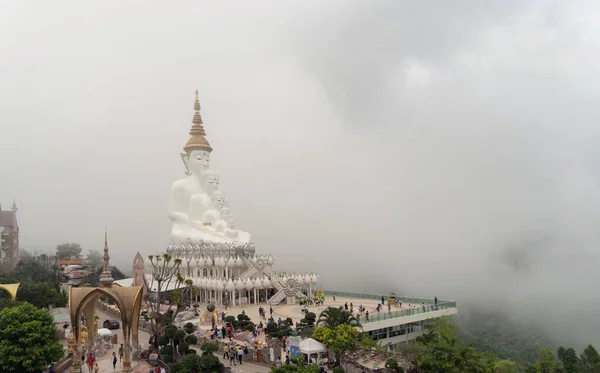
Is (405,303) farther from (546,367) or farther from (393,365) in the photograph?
(393,365)

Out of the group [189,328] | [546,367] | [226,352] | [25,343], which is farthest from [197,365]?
[546,367]

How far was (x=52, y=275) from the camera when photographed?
56.8m

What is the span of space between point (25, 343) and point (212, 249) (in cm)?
2596

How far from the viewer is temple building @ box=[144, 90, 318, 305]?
144ft

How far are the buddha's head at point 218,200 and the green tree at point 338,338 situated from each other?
32.2 metres

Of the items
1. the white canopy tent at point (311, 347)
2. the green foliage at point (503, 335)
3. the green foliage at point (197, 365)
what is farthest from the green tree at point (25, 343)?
the green foliage at point (503, 335)

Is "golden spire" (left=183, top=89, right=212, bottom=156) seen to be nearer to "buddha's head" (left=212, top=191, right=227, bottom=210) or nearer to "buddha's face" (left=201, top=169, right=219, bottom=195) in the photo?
"buddha's face" (left=201, top=169, right=219, bottom=195)

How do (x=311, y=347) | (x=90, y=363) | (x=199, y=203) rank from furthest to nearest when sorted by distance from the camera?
1. (x=199, y=203)
2. (x=311, y=347)
3. (x=90, y=363)

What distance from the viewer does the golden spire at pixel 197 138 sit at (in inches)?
2238

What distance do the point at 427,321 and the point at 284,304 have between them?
13303mm

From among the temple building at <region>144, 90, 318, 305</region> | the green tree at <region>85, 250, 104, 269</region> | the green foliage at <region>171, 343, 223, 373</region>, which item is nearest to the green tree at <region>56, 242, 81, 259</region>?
the green tree at <region>85, 250, 104, 269</region>

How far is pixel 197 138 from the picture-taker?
2270 inches

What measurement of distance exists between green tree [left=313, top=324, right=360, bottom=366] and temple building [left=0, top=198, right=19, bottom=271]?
63.9 metres

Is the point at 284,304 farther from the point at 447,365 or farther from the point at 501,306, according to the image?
the point at 501,306
